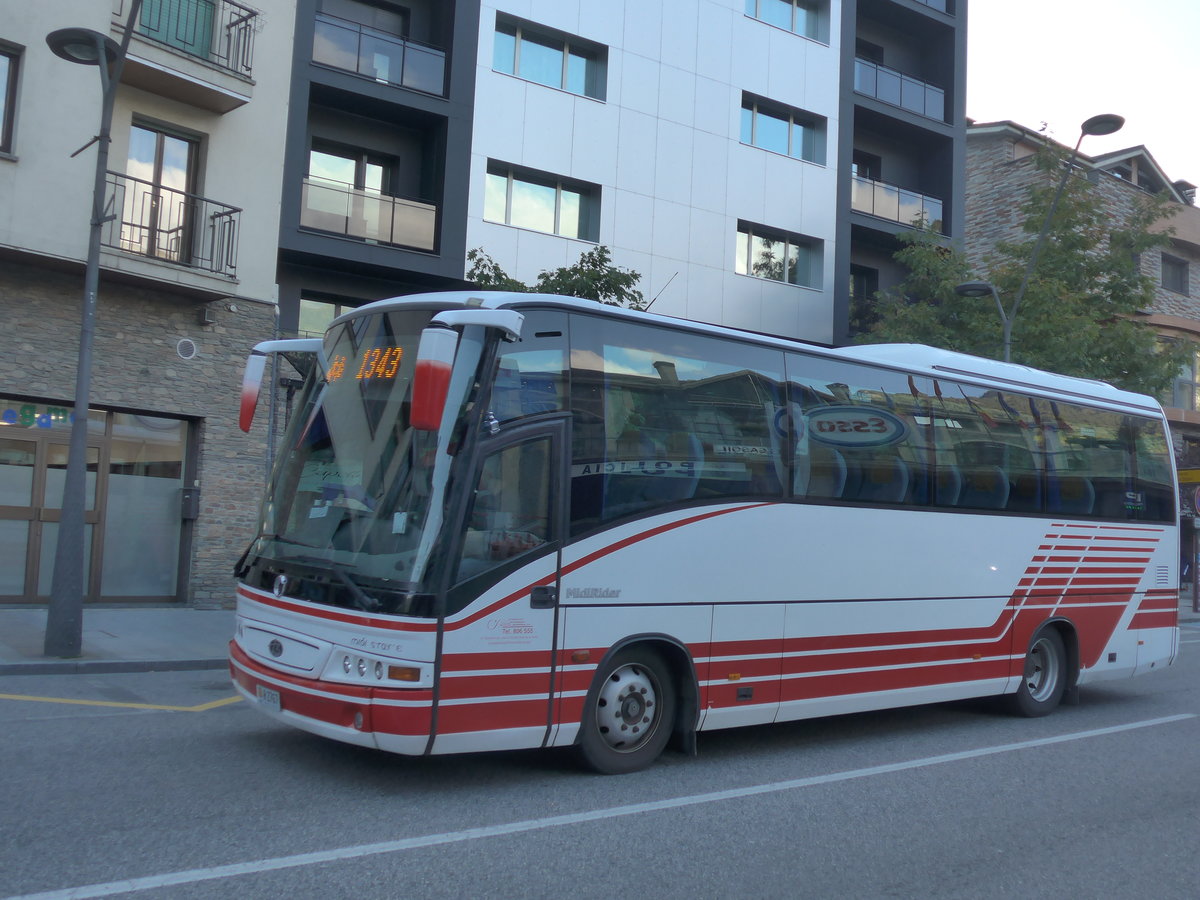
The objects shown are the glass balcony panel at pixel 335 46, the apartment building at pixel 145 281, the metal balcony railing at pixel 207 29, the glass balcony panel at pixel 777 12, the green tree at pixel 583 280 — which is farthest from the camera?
the glass balcony panel at pixel 777 12

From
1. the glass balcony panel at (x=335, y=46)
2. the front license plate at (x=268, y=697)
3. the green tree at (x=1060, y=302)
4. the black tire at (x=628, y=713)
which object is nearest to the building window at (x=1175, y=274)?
the green tree at (x=1060, y=302)

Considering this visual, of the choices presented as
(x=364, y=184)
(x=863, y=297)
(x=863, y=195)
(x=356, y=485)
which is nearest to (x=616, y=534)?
(x=356, y=485)

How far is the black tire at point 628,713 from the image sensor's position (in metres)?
6.82

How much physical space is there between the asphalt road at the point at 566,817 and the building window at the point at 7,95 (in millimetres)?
8295

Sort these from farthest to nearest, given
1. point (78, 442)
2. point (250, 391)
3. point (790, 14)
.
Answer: point (790, 14)
point (78, 442)
point (250, 391)

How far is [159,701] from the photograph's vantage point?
922cm

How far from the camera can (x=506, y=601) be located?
6.34 meters

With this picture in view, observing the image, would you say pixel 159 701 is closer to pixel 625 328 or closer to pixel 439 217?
pixel 625 328

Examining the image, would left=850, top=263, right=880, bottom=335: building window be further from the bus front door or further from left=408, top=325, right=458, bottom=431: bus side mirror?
left=408, top=325, right=458, bottom=431: bus side mirror

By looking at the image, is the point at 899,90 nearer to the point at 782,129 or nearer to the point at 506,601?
the point at 782,129

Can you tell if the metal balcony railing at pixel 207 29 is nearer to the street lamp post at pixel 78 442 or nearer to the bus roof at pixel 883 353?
the street lamp post at pixel 78 442

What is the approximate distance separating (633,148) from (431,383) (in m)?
16.9

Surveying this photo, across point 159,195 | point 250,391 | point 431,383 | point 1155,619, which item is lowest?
point 1155,619

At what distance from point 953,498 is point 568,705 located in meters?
4.42
